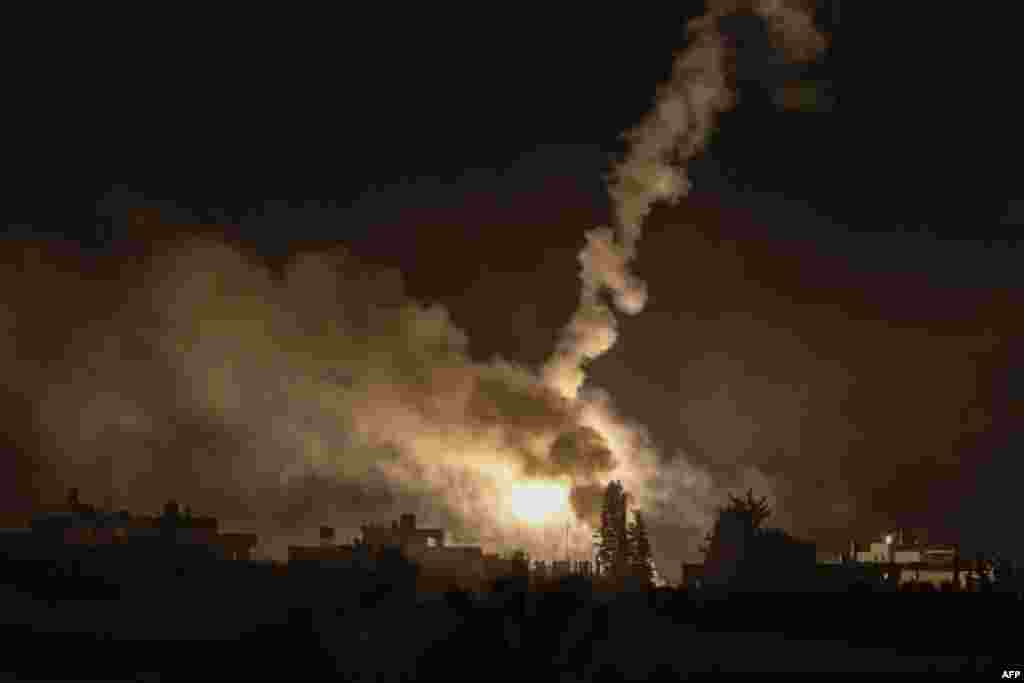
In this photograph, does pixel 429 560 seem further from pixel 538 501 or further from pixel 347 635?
pixel 538 501

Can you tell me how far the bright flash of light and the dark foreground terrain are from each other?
6016 cm

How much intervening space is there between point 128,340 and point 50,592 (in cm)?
7922

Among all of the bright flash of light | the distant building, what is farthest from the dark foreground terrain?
the bright flash of light

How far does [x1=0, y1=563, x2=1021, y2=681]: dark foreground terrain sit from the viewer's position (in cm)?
2506

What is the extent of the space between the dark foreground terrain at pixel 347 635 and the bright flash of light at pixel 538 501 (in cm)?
6016

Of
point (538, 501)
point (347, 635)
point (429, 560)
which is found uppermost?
point (538, 501)

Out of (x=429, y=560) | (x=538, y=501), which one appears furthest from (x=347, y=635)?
(x=538, y=501)

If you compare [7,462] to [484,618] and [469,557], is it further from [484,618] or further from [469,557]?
[484,618]

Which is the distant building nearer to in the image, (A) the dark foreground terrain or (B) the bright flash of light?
(A) the dark foreground terrain

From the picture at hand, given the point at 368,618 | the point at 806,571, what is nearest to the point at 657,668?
the point at 368,618

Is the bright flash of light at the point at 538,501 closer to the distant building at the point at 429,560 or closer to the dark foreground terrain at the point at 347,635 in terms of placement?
the distant building at the point at 429,560

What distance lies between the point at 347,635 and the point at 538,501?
70.0m

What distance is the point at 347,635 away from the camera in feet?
83.9

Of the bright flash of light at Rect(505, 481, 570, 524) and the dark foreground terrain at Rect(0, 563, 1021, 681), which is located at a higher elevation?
the bright flash of light at Rect(505, 481, 570, 524)
